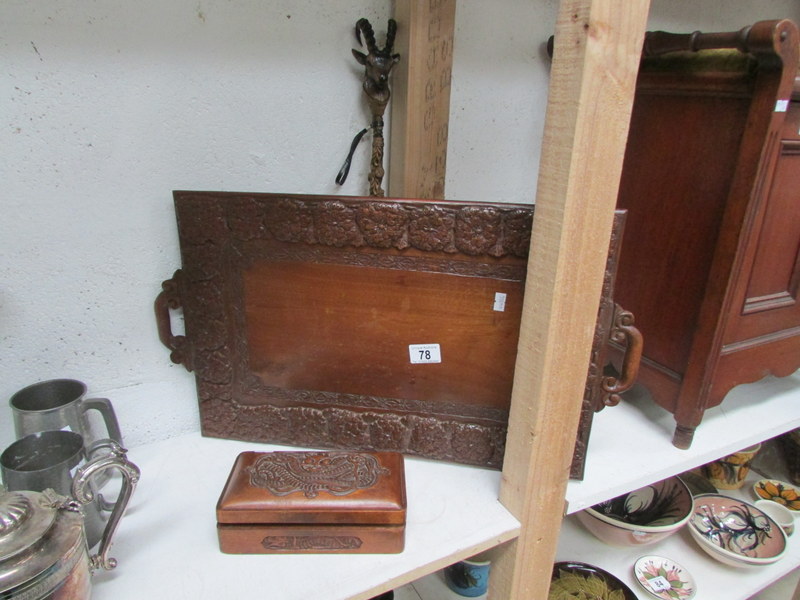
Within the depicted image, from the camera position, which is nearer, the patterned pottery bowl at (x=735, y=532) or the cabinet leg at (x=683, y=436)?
the cabinet leg at (x=683, y=436)

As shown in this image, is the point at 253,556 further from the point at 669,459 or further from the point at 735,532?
the point at 735,532

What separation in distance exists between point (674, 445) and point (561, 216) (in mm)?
460

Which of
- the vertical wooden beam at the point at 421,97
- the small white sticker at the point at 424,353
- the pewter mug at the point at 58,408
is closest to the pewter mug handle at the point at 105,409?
the pewter mug at the point at 58,408

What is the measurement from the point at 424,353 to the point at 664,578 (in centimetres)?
67

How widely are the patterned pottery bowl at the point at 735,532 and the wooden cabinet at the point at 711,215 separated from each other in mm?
349

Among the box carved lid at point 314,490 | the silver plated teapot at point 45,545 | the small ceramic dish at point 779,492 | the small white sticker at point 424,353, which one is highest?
the small white sticker at point 424,353

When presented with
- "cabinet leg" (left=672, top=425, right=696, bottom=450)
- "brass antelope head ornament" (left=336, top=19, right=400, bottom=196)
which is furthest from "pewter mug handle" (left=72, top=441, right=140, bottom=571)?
"cabinet leg" (left=672, top=425, right=696, bottom=450)

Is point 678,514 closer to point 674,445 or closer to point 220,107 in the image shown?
point 674,445

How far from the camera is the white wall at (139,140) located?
532mm

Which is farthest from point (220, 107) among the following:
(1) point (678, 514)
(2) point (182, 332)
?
(1) point (678, 514)

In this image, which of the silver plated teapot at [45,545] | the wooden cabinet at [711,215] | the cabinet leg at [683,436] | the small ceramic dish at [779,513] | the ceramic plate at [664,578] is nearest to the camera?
the silver plated teapot at [45,545]

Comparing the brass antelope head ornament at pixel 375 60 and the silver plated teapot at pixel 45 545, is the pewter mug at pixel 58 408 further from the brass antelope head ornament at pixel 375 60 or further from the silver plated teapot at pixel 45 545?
A: the brass antelope head ornament at pixel 375 60

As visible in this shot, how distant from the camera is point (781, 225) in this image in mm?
670

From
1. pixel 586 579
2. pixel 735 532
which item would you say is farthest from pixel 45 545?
pixel 735 532
